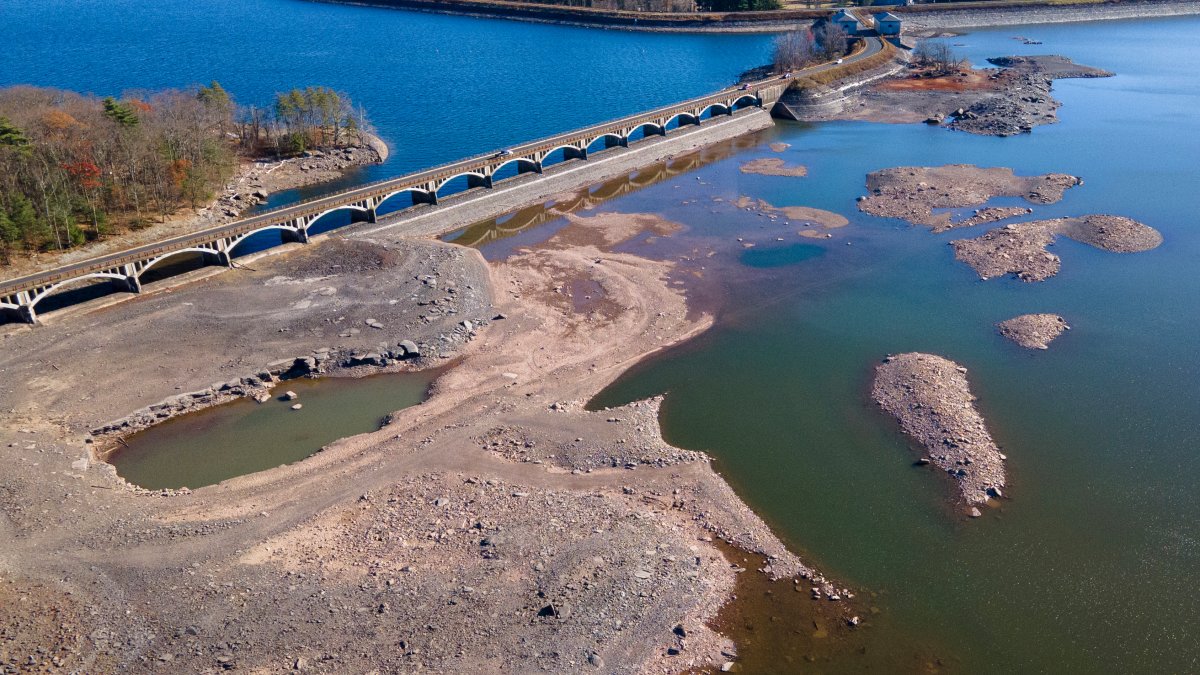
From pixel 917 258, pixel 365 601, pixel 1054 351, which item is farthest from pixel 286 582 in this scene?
pixel 917 258

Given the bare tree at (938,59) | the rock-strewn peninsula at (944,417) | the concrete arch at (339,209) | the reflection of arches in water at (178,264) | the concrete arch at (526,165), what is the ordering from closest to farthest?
the rock-strewn peninsula at (944,417)
the reflection of arches in water at (178,264)
the concrete arch at (339,209)
the concrete arch at (526,165)
the bare tree at (938,59)

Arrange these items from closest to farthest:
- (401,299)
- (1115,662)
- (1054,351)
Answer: (1115,662) < (1054,351) < (401,299)

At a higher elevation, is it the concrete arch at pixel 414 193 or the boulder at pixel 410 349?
the concrete arch at pixel 414 193

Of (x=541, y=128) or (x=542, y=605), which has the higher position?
(x=541, y=128)

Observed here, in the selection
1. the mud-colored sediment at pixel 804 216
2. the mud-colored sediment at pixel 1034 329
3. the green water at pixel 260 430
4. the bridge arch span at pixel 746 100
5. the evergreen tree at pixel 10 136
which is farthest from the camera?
the bridge arch span at pixel 746 100

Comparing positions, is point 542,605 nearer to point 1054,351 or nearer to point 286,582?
point 286,582

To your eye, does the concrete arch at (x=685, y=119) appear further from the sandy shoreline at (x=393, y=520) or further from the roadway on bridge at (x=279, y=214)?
the sandy shoreline at (x=393, y=520)

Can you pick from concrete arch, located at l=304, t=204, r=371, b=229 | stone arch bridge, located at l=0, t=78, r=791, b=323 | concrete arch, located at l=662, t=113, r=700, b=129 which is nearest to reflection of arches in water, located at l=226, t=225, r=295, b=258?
stone arch bridge, located at l=0, t=78, r=791, b=323

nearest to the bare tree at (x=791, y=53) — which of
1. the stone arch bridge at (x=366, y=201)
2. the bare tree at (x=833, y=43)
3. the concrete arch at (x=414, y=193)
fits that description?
the bare tree at (x=833, y=43)
